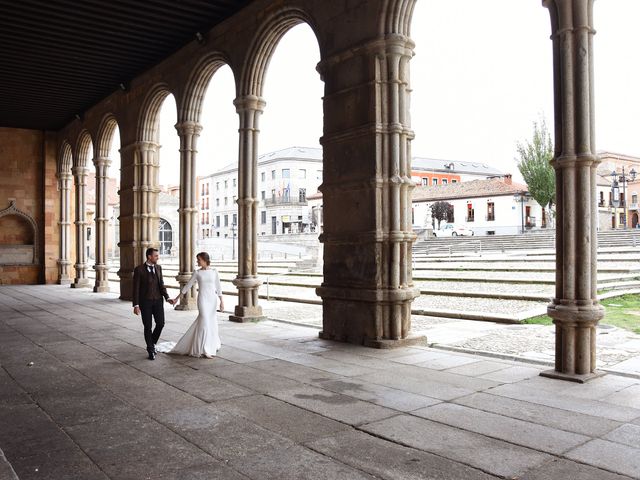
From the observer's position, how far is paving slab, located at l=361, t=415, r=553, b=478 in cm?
325

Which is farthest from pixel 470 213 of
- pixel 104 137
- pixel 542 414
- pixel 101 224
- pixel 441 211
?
pixel 542 414

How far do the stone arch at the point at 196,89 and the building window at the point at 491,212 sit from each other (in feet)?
147

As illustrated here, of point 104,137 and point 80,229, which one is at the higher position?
point 104,137

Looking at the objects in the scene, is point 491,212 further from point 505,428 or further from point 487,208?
point 505,428

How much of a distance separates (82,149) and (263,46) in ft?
37.2

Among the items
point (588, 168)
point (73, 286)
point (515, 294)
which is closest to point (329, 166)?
point (588, 168)

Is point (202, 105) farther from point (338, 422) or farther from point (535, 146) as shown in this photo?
point (535, 146)

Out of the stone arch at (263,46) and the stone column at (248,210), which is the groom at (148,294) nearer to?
the stone column at (248,210)

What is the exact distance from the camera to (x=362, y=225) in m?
7.36

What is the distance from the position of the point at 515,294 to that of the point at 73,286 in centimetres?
1381

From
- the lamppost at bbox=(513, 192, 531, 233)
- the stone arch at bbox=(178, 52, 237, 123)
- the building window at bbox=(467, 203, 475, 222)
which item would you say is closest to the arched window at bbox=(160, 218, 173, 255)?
the building window at bbox=(467, 203, 475, 222)

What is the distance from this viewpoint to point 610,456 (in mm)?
3338

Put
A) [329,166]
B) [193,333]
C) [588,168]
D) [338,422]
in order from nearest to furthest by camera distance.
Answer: [338,422] < [588,168] < [193,333] < [329,166]

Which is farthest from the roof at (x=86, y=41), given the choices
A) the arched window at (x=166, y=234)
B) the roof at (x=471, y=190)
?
the roof at (x=471, y=190)
